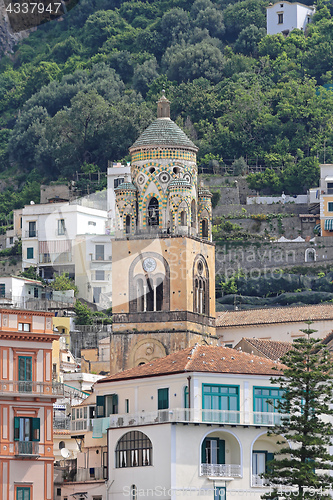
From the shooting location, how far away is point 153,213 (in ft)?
298

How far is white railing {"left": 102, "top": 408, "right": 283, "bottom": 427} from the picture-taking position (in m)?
71.2

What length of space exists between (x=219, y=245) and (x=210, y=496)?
6286cm

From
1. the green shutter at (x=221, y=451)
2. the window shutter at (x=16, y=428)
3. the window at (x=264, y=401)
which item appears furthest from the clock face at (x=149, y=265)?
the window shutter at (x=16, y=428)

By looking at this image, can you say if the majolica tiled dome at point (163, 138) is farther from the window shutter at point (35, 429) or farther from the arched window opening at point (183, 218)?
the window shutter at point (35, 429)

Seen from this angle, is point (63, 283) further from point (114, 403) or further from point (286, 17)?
point (286, 17)

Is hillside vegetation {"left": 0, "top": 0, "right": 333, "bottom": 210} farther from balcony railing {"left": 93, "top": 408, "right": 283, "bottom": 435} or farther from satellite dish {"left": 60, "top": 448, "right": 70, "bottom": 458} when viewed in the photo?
balcony railing {"left": 93, "top": 408, "right": 283, "bottom": 435}

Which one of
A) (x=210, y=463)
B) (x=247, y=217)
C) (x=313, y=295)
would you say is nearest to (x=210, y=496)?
(x=210, y=463)

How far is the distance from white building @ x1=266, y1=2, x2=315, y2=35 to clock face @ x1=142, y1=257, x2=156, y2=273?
91478mm

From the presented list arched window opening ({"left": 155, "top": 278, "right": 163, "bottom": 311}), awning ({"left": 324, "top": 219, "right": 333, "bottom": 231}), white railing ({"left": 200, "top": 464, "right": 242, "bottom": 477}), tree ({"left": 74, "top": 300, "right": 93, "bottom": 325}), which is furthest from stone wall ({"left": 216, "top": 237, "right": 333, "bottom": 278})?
white railing ({"left": 200, "top": 464, "right": 242, "bottom": 477})

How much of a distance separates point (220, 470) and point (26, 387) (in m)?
8.15

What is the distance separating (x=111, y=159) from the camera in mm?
155000

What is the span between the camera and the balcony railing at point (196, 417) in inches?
2803

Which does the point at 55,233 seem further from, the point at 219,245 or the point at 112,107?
the point at 112,107

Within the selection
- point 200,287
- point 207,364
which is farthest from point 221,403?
point 200,287
